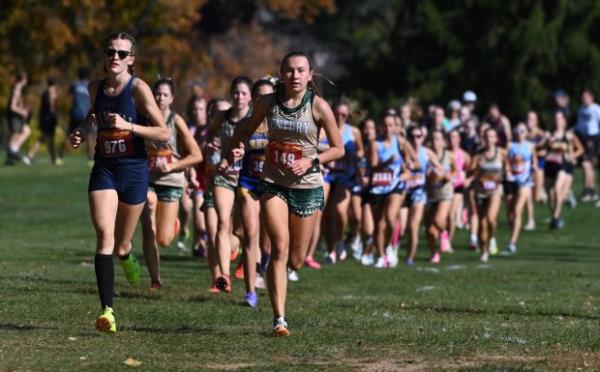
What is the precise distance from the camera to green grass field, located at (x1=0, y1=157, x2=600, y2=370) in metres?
10.1

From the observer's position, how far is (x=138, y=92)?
11.3 m

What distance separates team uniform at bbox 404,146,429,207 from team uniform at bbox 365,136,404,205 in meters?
0.35

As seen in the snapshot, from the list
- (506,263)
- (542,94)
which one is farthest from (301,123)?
(542,94)

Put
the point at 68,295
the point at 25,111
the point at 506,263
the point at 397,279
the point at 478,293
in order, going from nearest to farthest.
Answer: the point at 68,295 < the point at 478,293 < the point at 397,279 < the point at 506,263 < the point at 25,111

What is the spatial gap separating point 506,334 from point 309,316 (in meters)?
1.74

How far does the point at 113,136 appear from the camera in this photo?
11.3 m

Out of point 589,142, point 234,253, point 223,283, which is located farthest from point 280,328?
point 589,142

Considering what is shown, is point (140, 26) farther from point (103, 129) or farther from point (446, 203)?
point (103, 129)

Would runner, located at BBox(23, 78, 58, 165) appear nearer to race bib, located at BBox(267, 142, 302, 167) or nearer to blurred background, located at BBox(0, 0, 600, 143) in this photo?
blurred background, located at BBox(0, 0, 600, 143)

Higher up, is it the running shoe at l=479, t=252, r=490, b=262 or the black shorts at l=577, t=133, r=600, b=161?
the black shorts at l=577, t=133, r=600, b=161

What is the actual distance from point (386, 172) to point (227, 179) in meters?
5.62

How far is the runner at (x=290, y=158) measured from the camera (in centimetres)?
1112

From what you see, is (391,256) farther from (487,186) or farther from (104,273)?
(104,273)

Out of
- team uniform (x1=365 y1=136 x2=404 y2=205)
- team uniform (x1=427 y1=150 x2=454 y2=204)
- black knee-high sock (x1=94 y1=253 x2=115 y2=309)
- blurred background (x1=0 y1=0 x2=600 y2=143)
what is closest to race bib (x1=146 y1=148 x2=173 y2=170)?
black knee-high sock (x1=94 y1=253 x2=115 y2=309)
